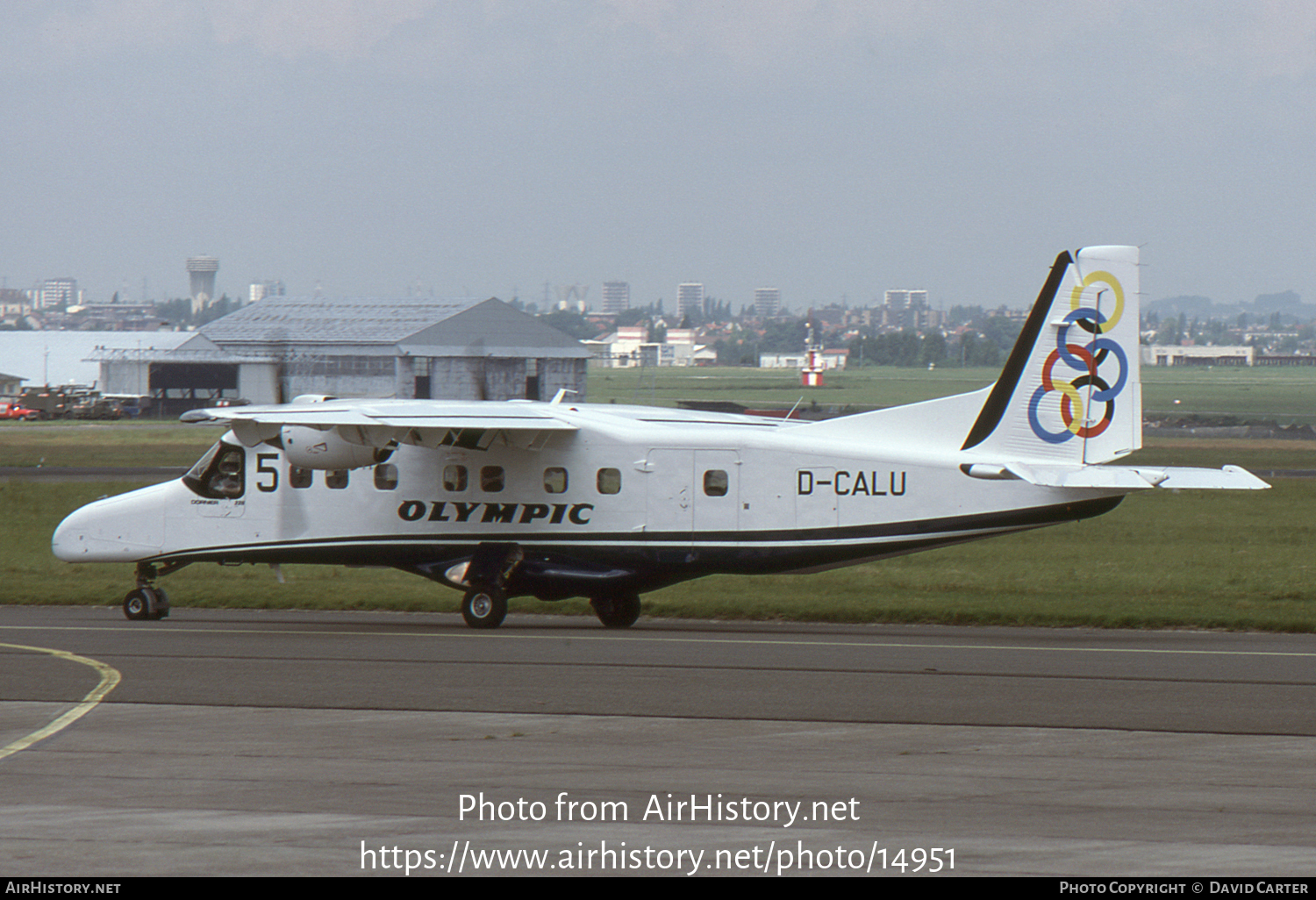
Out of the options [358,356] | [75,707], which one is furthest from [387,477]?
[358,356]

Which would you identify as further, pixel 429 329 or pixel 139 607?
pixel 429 329

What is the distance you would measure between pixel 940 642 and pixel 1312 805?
355 inches

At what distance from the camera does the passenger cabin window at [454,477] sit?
67.0ft

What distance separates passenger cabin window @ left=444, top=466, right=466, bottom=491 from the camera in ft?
67.0

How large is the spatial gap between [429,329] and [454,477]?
71296mm

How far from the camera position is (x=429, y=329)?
90.4 metres

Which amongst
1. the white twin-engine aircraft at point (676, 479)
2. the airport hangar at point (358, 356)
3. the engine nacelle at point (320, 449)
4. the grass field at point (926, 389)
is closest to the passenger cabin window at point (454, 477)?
the white twin-engine aircraft at point (676, 479)

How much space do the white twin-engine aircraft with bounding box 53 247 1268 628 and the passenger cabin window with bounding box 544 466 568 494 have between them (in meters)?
0.03

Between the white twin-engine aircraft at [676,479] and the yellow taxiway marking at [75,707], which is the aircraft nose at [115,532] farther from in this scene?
the yellow taxiway marking at [75,707]

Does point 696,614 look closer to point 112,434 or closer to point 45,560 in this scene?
point 45,560

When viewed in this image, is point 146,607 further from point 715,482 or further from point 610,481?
point 715,482

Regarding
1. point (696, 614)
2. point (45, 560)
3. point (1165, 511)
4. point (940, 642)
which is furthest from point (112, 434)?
point (940, 642)

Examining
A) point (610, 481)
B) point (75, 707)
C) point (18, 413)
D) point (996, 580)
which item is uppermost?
point (610, 481)

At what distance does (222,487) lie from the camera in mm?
→ 21219
